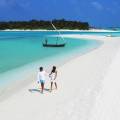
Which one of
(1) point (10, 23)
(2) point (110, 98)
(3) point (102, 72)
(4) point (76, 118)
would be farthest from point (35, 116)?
(1) point (10, 23)

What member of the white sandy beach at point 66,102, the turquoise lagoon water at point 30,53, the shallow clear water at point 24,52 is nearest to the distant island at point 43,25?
the shallow clear water at point 24,52

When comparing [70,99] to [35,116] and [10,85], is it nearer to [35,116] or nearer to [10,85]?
[35,116]

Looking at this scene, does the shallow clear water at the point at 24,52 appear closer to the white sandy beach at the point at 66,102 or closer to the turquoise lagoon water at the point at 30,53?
the turquoise lagoon water at the point at 30,53

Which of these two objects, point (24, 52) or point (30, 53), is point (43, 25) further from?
point (30, 53)

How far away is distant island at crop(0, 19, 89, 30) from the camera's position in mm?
171375

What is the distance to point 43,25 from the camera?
18125 centimetres

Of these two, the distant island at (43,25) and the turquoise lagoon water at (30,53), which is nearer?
the turquoise lagoon water at (30,53)

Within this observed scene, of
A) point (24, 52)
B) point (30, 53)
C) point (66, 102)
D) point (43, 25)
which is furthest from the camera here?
point (43, 25)

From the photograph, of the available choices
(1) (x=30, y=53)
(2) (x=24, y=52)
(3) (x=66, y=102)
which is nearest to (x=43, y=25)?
(2) (x=24, y=52)

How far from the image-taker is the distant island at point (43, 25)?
171375 millimetres

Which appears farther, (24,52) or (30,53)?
(24,52)

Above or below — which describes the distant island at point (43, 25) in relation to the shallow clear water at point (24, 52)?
below

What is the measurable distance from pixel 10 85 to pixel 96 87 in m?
3.87

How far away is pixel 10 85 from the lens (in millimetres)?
14562
